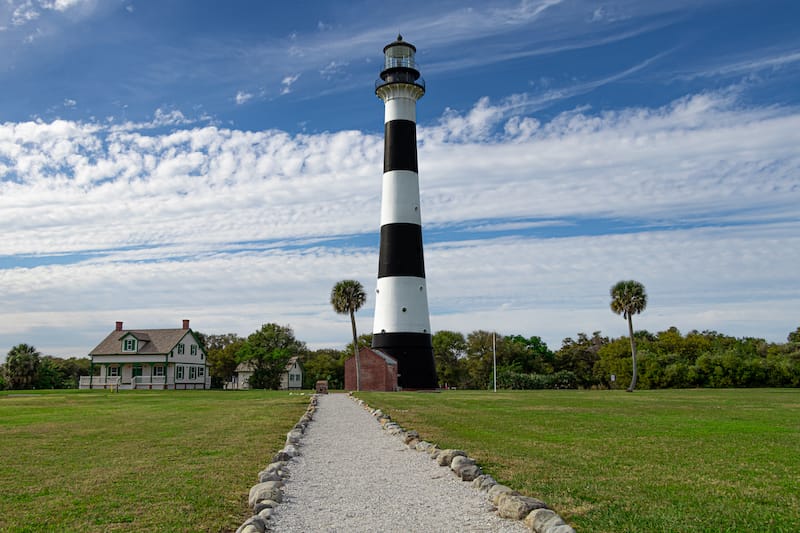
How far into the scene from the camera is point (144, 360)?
55.9 meters

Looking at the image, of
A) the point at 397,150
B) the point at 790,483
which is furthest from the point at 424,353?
the point at 790,483

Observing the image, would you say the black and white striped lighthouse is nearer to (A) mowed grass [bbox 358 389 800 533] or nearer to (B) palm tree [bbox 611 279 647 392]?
(B) palm tree [bbox 611 279 647 392]

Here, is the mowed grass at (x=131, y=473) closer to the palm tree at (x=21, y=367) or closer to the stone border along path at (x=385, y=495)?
the stone border along path at (x=385, y=495)

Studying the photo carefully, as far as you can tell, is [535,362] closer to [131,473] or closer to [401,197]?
[401,197]

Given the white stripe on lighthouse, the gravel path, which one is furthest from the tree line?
the gravel path

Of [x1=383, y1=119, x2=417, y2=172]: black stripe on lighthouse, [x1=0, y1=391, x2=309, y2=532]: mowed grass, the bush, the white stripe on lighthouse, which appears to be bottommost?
the bush

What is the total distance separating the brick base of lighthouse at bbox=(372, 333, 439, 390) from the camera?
42.4m

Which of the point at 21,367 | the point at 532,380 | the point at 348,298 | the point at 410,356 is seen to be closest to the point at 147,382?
the point at 21,367

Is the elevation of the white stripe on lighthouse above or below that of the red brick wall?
above

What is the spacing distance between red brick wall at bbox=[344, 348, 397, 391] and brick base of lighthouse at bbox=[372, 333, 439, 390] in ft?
1.62

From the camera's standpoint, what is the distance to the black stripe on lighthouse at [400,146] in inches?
1666

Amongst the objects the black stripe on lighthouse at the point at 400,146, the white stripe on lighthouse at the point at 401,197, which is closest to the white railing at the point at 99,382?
the white stripe on lighthouse at the point at 401,197

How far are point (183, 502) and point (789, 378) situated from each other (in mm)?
54588

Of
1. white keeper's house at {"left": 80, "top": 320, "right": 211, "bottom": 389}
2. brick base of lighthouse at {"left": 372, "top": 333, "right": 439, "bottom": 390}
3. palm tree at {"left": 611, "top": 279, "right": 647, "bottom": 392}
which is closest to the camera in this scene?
brick base of lighthouse at {"left": 372, "top": 333, "right": 439, "bottom": 390}
